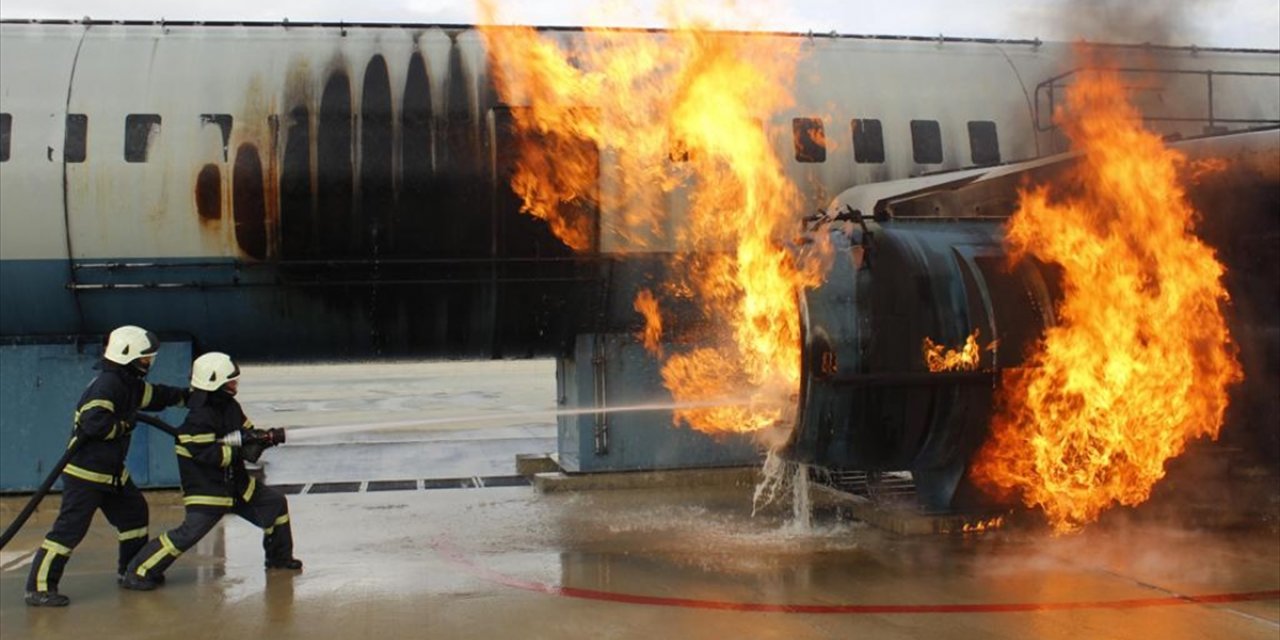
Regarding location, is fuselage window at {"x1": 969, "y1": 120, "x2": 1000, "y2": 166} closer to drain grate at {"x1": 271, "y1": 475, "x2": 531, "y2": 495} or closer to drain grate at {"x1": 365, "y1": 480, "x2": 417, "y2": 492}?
drain grate at {"x1": 271, "y1": 475, "x2": 531, "y2": 495}

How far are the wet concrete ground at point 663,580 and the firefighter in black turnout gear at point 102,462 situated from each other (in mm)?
347

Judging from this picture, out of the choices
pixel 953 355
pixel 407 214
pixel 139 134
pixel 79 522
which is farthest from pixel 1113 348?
pixel 139 134

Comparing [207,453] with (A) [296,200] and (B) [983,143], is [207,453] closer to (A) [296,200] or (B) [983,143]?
(A) [296,200]

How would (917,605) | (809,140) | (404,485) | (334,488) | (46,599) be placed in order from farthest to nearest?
(404,485), (334,488), (809,140), (46,599), (917,605)

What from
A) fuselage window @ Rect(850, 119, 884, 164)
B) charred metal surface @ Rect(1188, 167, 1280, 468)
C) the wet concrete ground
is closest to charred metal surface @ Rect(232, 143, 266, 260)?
the wet concrete ground

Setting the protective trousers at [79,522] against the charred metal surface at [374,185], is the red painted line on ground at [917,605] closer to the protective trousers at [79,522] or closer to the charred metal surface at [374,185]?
the protective trousers at [79,522]

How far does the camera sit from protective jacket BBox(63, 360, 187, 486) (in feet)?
29.0

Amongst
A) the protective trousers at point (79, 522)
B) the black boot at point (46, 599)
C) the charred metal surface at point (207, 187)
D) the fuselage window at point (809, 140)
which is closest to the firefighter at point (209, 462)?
the protective trousers at point (79, 522)

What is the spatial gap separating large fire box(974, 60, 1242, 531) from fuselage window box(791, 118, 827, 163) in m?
3.21

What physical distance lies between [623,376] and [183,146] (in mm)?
5223

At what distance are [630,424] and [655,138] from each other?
3.29 meters

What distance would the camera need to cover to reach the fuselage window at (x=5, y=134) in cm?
1244

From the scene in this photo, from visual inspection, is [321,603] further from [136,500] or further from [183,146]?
[183,146]

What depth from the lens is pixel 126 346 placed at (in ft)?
29.7
